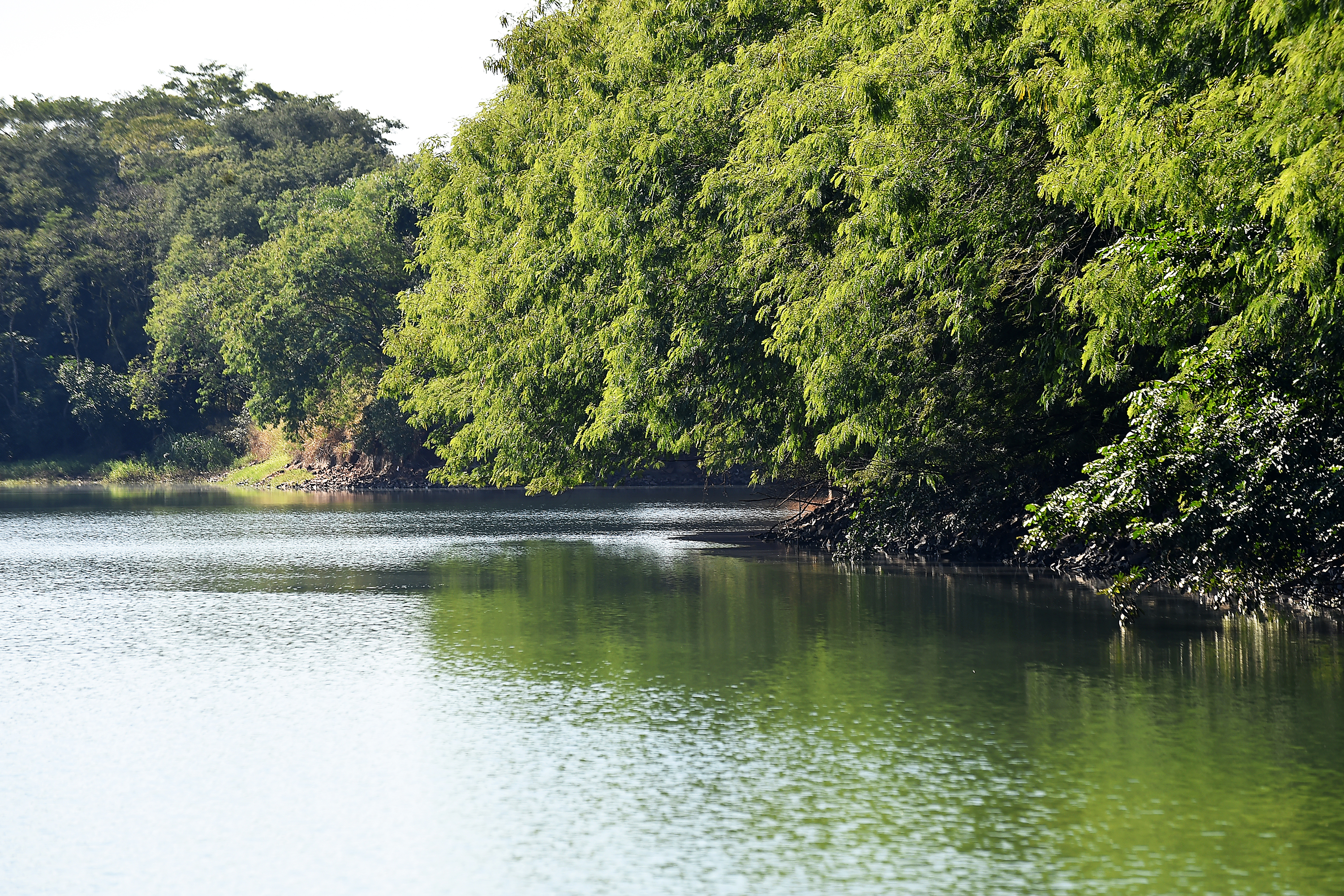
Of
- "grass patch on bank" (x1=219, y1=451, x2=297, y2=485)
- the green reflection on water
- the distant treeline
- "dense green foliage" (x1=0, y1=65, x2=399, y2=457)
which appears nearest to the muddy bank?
the distant treeline

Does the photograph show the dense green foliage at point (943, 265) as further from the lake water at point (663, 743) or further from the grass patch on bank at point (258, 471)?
the grass patch on bank at point (258, 471)

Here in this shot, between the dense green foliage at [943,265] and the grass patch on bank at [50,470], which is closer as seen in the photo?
the dense green foliage at [943,265]

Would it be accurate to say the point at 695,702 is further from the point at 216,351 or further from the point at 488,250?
the point at 216,351

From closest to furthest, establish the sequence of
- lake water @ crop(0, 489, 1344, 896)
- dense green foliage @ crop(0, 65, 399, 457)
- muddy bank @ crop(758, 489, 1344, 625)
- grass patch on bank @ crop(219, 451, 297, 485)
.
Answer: lake water @ crop(0, 489, 1344, 896) → muddy bank @ crop(758, 489, 1344, 625) → grass patch on bank @ crop(219, 451, 297, 485) → dense green foliage @ crop(0, 65, 399, 457)

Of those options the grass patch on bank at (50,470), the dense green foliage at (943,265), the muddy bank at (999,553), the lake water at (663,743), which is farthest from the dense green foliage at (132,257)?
the lake water at (663,743)

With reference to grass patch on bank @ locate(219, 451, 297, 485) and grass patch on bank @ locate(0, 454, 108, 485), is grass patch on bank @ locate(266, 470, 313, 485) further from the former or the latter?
grass patch on bank @ locate(0, 454, 108, 485)

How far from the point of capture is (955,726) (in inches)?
436

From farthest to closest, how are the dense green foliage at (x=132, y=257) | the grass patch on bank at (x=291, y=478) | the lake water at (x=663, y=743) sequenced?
1. the dense green foliage at (x=132, y=257)
2. the grass patch on bank at (x=291, y=478)
3. the lake water at (x=663, y=743)

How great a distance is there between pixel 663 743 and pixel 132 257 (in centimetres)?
7789

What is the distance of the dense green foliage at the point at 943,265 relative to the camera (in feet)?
41.4

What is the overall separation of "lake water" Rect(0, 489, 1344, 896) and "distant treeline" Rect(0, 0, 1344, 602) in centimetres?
223

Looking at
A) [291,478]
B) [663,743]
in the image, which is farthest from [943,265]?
[291,478]

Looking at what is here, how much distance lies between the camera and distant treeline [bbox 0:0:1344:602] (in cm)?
1273

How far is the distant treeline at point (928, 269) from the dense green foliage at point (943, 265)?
0.05 m
